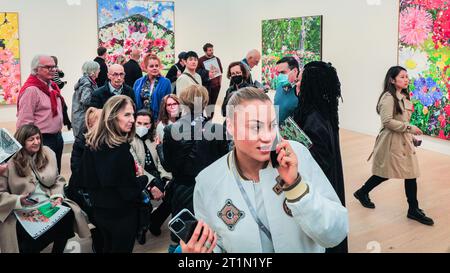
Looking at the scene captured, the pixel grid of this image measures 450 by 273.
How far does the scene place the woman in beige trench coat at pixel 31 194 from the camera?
3377mm

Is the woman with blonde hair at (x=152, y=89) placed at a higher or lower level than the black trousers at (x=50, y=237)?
higher

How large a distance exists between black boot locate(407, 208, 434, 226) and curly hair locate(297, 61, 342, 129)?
229 cm

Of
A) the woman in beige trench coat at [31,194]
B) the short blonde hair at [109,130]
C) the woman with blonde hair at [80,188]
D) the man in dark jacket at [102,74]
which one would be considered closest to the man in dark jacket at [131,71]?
the man in dark jacket at [102,74]

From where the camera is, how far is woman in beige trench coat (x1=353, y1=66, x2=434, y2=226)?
184 inches

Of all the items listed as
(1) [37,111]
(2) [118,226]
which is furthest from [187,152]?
(1) [37,111]

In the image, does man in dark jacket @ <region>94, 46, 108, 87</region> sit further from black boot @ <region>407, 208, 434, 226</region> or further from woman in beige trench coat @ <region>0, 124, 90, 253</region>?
black boot @ <region>407, 208, 434, 226</region>

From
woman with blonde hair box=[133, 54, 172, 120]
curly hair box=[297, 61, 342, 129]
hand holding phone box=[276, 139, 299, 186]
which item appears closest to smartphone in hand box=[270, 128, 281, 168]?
hand holding phone box=[276, 139, 299, 186]

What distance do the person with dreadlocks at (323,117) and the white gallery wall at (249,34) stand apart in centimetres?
559

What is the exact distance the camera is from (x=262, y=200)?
5.32 feet

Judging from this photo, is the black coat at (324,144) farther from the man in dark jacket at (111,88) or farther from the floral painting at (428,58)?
the floral painting at (428,58)

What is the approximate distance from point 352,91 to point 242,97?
8.56 metres

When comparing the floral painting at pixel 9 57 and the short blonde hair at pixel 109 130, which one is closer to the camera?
the short blonde hair at pixel 109 130

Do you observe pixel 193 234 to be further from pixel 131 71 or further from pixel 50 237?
pixel 131 71
